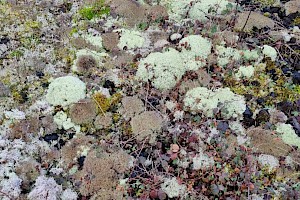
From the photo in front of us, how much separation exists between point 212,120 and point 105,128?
61.8 inches

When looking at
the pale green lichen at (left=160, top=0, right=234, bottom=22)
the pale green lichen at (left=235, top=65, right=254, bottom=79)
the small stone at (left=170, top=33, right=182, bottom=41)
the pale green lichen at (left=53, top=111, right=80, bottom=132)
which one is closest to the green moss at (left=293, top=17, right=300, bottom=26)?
the pale green lichen at (left=160, top=0, right=234, bottom=22)

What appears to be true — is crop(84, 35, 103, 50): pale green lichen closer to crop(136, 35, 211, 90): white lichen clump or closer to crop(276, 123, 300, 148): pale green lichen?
crop(136, 35, 211, 90): white lichen clump

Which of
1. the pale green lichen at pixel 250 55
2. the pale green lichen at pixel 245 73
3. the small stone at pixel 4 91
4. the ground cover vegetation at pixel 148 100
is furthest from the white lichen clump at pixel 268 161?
the small stone at pixel 4 91

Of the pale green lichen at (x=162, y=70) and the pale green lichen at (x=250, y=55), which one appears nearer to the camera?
the pale green lichen at (x=162, y=70)

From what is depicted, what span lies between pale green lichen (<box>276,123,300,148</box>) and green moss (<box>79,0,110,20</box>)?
154 inches

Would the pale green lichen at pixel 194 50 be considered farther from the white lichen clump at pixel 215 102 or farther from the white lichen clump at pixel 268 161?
the white lichen clump at pixel 268 161

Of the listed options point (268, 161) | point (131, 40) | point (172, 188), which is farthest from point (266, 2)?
point (172, 188)

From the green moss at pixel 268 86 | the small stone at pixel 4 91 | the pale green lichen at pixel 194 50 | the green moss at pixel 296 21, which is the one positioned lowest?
the small stone at pixel 4 91

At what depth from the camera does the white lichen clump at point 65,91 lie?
535 centimetres

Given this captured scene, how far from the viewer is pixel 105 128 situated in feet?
16.9

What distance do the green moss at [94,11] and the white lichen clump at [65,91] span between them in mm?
1824

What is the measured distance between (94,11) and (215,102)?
3.18 meters

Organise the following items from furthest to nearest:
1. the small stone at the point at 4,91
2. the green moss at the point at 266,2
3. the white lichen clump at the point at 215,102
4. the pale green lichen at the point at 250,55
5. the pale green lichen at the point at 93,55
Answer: the green moss at the point at 266,2
the pale green lichen at the point at 250,55
the pale green lichen at the point at 93,55
the small stone at the point at 4,91
the white lichen clump at the point at 215,102

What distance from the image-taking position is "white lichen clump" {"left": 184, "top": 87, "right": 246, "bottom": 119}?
5.28 meters
